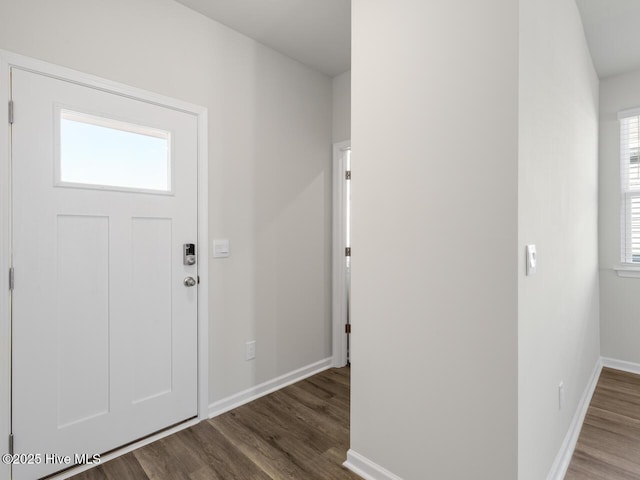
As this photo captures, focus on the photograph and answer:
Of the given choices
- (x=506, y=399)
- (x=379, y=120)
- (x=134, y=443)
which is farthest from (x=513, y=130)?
(x=134, y=443)

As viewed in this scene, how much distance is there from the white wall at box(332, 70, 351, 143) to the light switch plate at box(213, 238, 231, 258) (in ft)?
4.75

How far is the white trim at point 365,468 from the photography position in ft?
5.47

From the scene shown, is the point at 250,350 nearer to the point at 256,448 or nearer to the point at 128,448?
the point at 256,448

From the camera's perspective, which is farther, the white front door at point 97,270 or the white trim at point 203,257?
the white trim at point 203,257

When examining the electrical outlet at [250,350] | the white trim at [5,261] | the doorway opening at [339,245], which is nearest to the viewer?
the white trim at [5,261]

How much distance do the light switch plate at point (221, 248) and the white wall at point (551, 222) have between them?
1.80 meters

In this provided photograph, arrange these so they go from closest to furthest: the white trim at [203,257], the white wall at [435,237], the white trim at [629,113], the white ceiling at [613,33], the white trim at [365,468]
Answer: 1. the white wall at [435,237]
2. the white trim at [365,468]
3. the white ceiling at [613,33]
4. the white trim at [203,257]
5. the white trim at [629,113]

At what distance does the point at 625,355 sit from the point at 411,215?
119 inches

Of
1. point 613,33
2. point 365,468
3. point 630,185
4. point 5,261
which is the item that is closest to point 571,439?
point 365,468

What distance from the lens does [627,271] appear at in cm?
304

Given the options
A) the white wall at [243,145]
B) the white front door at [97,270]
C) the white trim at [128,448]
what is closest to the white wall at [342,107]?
the white wall at [243,145]

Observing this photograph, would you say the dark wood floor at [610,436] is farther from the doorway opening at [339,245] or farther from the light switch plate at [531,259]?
the doorway opening at [339,245]

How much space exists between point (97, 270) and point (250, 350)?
1.18 meters

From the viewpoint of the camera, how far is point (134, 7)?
6.44ft
